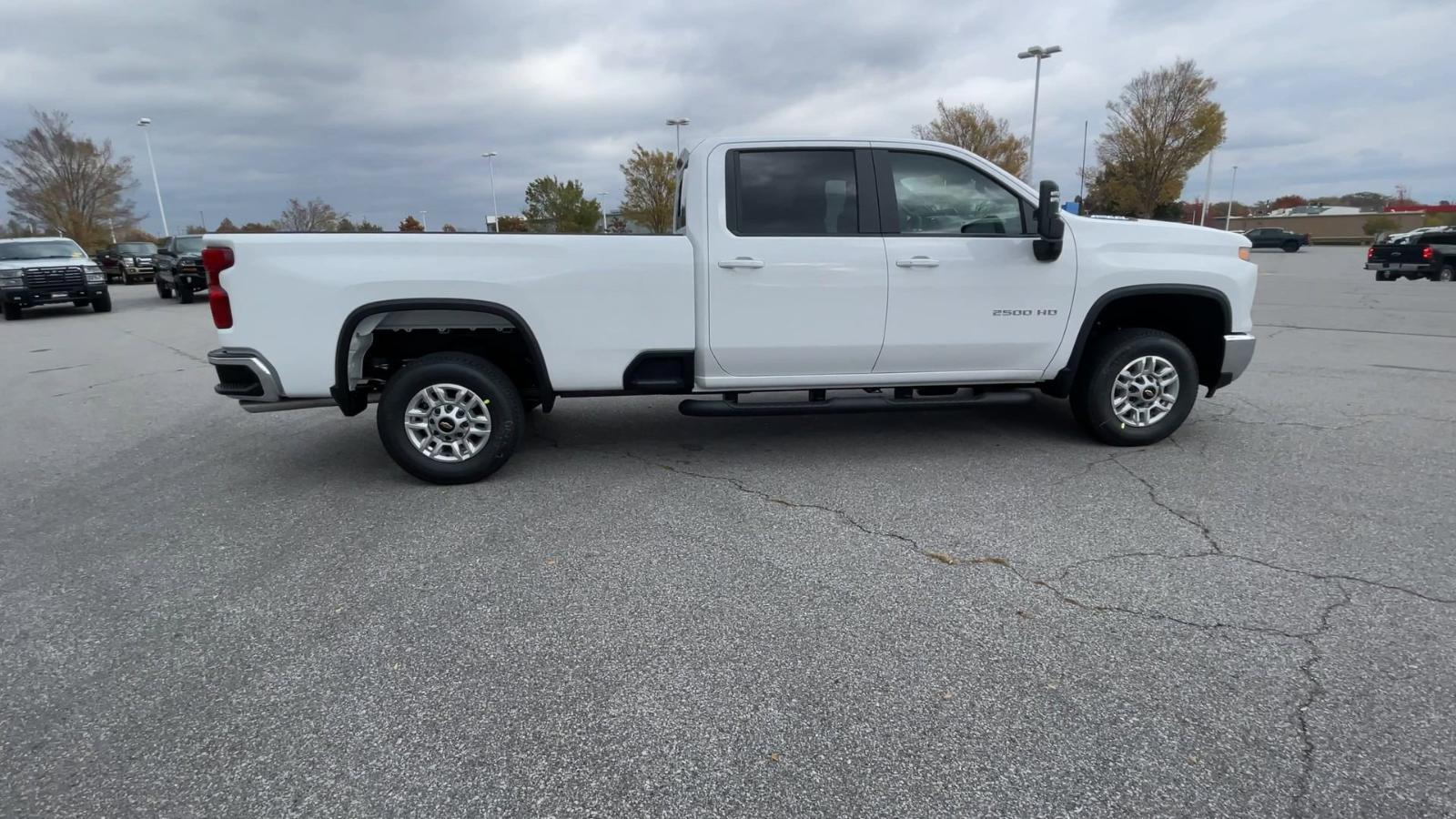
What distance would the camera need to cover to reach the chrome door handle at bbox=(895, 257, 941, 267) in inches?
191

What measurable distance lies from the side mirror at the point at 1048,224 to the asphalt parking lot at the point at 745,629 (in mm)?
1371

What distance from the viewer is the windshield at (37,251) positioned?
18.3m

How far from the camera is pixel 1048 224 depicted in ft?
15.8

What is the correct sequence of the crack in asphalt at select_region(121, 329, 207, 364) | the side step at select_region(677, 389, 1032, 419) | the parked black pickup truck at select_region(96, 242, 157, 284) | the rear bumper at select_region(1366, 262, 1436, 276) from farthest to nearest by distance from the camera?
1. the parked black pickup truck at select_region(96, 242, 157, 284)
2. the rear bumper at select_region(1366, 262, 1436, 276)
3. the crack in asphalt at select_region(121, 329, 207, 364)
4. the side step at select_region(677, 389, 1032, 419)

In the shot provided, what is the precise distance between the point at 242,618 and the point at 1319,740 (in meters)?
3.94

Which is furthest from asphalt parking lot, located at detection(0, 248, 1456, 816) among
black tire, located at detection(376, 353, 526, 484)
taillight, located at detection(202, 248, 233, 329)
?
taillight, located at detection(202, 248, 233, 329)

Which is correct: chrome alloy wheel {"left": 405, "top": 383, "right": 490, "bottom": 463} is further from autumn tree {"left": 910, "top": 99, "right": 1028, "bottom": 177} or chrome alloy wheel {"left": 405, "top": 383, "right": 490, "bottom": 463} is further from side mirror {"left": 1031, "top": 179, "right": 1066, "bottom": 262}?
autumn tree {"left": 910, "top": 99, "right": 1028, "bottom": 177}

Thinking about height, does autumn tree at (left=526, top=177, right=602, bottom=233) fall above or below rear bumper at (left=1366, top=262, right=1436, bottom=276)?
above

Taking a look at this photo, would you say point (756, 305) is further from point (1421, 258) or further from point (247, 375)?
point (1421, 258)

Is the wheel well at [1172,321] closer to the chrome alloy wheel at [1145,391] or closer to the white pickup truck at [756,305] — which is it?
the white pickup truck at [756,305]

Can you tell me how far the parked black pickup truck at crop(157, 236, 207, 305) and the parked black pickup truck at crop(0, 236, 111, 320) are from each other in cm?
211

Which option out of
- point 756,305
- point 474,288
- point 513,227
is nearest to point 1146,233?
point 756,305

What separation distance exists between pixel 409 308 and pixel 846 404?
276cm

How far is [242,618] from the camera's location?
3.25 meters
